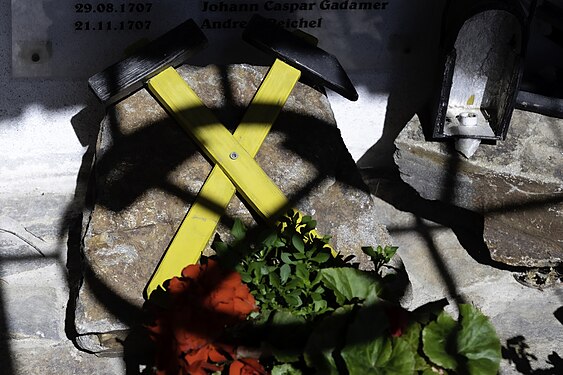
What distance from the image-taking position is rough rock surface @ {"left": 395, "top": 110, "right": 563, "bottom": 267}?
159 inches

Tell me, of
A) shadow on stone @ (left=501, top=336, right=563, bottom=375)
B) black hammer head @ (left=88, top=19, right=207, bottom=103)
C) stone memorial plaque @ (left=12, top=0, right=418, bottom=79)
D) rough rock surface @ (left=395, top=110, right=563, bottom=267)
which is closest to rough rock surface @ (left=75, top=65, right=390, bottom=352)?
black hammer head @ (left=88, top=19, right=207, bottom=103)

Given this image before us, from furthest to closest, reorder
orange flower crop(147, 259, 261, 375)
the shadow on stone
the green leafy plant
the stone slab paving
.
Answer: the stone slab paving
the shadow on stone
orange flower crop(147, 259, 261, 375)
the green leafy plant

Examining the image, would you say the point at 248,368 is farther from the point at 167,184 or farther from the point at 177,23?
the point at 177,23

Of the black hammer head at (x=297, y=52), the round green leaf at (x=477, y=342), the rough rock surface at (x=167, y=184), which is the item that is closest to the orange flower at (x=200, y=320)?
the rough rock surface at (x=167, y=184)

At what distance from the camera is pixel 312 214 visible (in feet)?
12.2

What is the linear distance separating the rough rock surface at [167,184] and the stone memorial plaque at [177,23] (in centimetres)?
23

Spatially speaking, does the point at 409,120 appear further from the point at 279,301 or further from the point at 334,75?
the point at 279,301

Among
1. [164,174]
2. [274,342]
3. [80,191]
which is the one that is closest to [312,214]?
[164,174]

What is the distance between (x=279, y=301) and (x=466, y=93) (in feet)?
5.37

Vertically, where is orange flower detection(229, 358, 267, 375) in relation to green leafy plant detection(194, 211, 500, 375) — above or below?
below

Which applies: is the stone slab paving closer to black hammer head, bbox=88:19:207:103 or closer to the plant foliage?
the plant foliage

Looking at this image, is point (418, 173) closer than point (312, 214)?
No

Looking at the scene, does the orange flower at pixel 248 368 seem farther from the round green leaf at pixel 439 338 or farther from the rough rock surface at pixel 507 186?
the rough rock surface at pixel 507 186

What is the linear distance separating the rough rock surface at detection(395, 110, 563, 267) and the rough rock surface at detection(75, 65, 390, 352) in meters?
0.41
